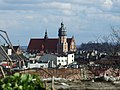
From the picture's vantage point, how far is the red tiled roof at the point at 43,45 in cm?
15312

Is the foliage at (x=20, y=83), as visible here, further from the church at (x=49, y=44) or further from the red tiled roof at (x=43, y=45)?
the red tiled roof at (x=43, y=45)

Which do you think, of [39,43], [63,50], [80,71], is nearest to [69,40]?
[63,50]

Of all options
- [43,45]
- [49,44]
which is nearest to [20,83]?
[43,45]

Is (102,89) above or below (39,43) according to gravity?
below

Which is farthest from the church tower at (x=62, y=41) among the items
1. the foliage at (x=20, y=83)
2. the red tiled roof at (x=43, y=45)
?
the foliage at (x=20, y=83)

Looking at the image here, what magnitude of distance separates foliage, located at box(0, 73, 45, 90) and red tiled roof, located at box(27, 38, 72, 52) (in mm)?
149345

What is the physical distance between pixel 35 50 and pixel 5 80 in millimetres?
149565

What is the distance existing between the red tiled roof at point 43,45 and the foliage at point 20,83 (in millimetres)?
149345

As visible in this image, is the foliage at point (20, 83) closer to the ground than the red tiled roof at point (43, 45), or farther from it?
closer to the ground

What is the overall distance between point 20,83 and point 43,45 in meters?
149

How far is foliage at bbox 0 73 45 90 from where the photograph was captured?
3.24 meters

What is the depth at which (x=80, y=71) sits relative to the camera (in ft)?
28.1

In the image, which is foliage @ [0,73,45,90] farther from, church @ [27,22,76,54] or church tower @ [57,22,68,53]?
church @ [27,22,76,54]

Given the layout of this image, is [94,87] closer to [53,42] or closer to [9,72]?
[9,72]
